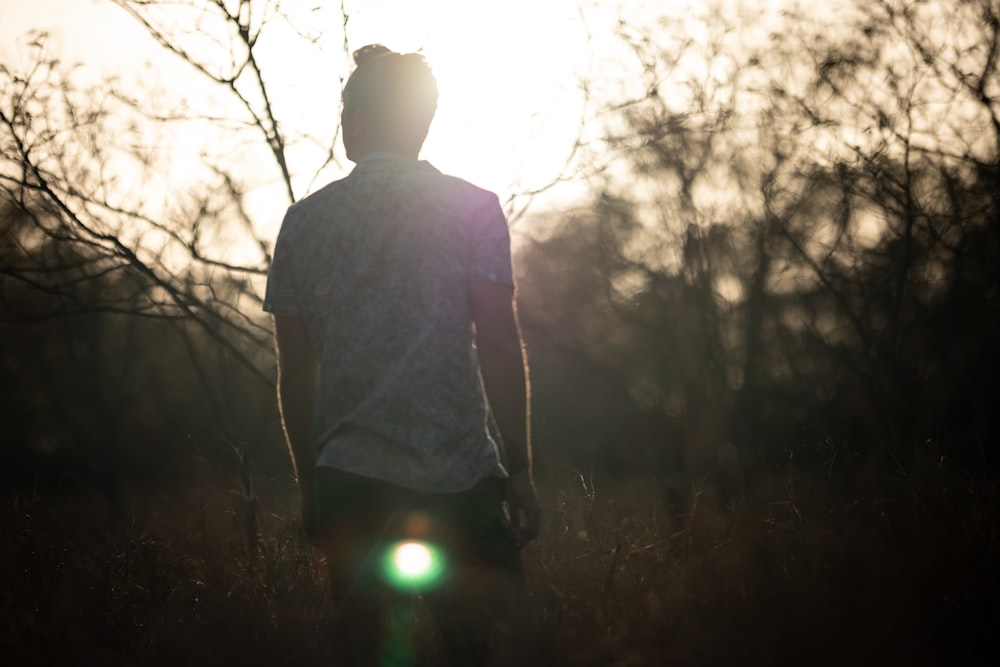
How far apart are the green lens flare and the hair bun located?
1.16 meters

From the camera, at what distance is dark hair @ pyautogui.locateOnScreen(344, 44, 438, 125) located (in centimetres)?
261

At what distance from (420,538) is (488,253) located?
68 cm

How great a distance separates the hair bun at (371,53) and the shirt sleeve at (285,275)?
1.33 feet

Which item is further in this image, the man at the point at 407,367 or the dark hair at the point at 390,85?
the dark hair at the point at 390,85

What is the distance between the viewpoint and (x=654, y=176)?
20.5 metres

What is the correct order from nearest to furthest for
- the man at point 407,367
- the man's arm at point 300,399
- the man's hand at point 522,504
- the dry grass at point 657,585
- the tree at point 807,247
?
the man at point 407,367
the man's hand at point 522,504
the man's arm at point 300,399
the dry grass at point 657,585
the tree at point 807,247

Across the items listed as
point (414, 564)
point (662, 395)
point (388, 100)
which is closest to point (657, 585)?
point (414, 564)

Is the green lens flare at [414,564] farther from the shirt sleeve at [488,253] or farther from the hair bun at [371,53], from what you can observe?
the hair bun at [371,53]

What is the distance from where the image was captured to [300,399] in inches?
108

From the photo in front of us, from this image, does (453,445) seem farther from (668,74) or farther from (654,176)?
(654,176)

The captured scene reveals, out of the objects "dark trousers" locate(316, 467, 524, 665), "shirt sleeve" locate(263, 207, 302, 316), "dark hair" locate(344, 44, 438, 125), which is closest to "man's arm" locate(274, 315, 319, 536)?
"shirt sleeve" locate(263, 207, 302, 316)

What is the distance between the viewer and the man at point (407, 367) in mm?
2451

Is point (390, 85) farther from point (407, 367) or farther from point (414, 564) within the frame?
point (414, 564)

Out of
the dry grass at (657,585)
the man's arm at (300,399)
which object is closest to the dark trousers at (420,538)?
the man's arm at (300,399)
